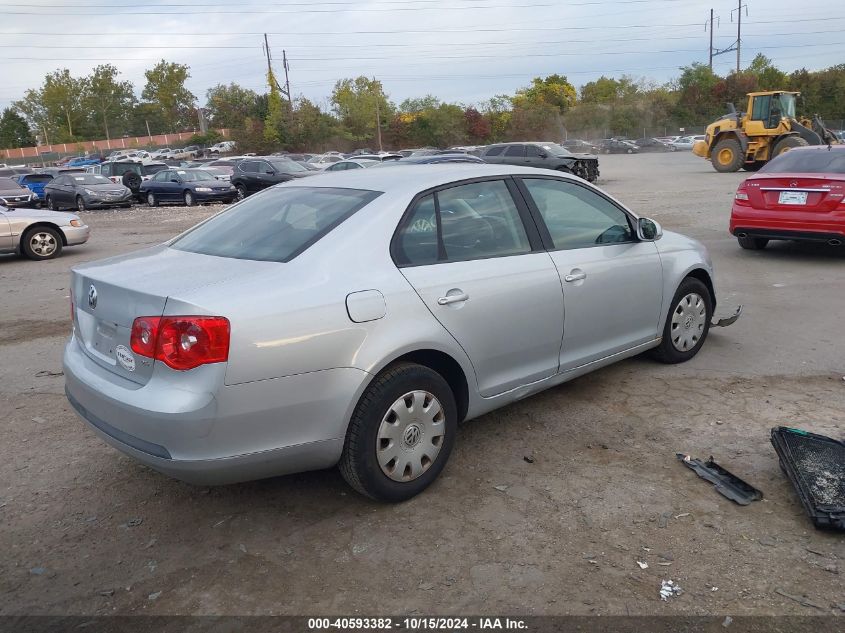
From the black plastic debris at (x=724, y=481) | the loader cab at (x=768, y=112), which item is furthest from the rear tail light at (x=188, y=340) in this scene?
the loader cab at (x=768, y=112)

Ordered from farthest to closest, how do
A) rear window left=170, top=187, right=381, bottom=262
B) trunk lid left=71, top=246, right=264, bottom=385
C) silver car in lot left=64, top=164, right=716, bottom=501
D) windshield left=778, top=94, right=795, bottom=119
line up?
windshield left=778, top=94, right=795, bottom=119, rear window left=170, top=187, right=381, bottom=262, trunk lid left=71, top=246, right=264, bottom=385, silver car in lot left=64, top=164, right=716, bottom=501

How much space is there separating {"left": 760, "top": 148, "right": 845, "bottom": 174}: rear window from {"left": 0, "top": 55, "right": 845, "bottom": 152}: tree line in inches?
2470

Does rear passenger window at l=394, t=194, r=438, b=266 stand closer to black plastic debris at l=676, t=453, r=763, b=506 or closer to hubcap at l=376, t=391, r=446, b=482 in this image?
hubcap at l=376, t=391, r=446, b=482

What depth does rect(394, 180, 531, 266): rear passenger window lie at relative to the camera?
3.82 metres

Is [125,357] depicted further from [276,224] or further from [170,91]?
[170,91]

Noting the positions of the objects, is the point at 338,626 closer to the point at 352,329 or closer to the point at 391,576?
the point at 391,576

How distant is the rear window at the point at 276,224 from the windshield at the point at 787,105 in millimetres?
26455

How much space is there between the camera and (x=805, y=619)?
2.74 m

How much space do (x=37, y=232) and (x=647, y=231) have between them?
1146cm

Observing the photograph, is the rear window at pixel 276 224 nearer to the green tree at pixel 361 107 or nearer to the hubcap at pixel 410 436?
the hubcap at pixel 410 436

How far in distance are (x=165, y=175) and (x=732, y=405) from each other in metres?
24.0

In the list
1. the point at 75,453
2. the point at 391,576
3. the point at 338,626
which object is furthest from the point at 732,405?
the point at 75,453

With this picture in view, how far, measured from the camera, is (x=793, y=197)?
9234 millimetres

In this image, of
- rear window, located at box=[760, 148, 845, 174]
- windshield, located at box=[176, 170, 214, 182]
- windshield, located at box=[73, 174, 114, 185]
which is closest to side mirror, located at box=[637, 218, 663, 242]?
rear window, located at box=[760, 148, 845, 174]
